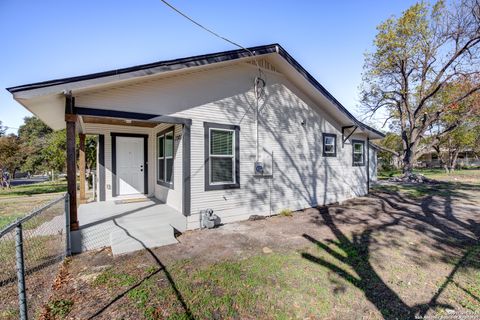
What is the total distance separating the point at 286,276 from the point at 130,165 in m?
6.98

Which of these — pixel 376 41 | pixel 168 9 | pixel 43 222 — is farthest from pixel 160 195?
pixel 376 41

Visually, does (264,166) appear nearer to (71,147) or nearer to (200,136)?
(200,136)

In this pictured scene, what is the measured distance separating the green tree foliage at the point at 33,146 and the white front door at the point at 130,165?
53.8 ft

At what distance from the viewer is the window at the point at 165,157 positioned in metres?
7.11

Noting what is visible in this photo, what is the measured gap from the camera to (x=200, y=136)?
628 centimetres

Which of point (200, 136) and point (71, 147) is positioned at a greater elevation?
point (200, 136)

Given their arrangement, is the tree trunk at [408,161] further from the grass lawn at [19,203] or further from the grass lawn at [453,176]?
the grass lawn at [19,203]

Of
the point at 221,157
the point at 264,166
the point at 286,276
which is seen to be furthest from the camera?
the point at 264,166

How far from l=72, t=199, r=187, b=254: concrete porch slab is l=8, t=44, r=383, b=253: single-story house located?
0.13 ft

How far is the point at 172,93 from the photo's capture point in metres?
5.96

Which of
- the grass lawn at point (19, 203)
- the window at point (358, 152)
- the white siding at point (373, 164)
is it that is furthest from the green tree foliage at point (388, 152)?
the grass lawn at point (19, 203)

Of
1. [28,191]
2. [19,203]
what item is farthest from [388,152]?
[28,191]

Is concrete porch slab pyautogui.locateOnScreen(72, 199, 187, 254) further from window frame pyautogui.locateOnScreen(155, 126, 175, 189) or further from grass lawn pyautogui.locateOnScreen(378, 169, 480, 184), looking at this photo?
grass lawn pyautogui.locateOnScreen(378, 169, 480, 184)

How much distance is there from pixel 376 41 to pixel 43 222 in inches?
895
